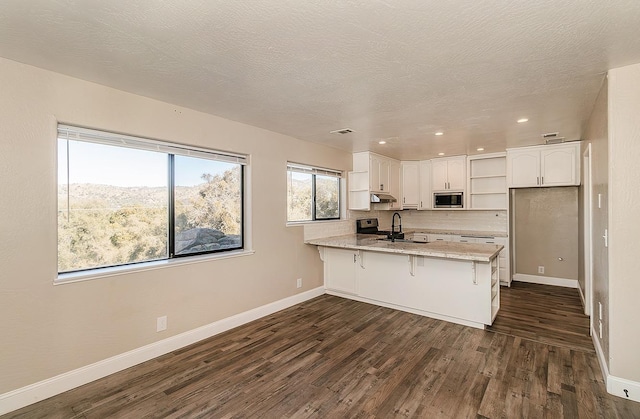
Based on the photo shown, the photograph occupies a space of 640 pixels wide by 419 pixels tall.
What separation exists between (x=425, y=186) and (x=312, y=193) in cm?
276

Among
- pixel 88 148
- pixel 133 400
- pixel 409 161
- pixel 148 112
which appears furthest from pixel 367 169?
pixel 133 400

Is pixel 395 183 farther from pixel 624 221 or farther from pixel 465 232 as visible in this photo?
pixel 624 221

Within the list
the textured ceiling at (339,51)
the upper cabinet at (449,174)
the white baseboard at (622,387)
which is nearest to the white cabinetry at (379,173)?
the upper cabinet at (449,174)

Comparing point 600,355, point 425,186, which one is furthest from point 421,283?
point 425,186

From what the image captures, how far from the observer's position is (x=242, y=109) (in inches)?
122

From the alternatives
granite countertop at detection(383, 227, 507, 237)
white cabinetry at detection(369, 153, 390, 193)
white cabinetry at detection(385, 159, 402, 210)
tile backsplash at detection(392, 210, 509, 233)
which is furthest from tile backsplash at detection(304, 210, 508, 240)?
white cabinetry at detection(369, 153, 390, 193)

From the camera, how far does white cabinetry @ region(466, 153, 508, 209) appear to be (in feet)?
18.6

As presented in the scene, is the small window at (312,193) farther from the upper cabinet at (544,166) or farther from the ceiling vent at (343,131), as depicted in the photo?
the upper cabinet at (544,166)

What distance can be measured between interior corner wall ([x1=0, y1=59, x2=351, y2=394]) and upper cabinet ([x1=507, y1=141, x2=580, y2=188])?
454cm

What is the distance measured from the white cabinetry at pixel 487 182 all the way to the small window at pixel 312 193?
271 centimetres

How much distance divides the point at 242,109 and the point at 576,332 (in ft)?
14.5

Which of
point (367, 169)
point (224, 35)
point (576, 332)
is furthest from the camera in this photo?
point (367, 169)

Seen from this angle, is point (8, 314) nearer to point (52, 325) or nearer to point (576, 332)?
point (52, 325)

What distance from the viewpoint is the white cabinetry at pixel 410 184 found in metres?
6.38
